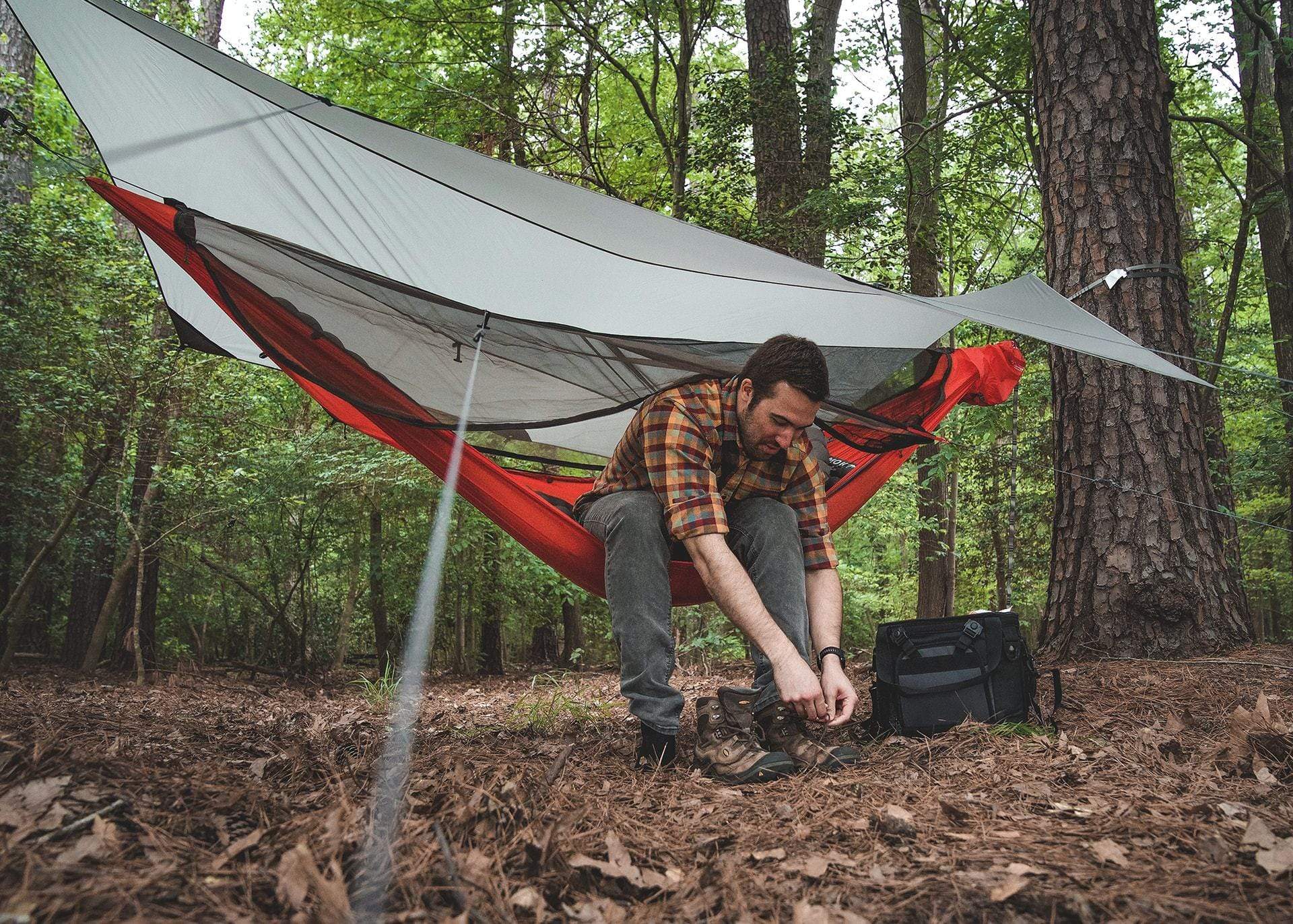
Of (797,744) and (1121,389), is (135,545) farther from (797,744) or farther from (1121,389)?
(1121,389)

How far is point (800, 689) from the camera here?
49.6 inches

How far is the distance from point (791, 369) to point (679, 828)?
792 mm

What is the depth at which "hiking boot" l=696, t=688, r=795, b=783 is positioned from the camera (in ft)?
4.38

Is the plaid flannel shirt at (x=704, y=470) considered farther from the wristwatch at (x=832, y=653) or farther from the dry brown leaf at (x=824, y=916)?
the dry brown leaf at (x=824, y=916)

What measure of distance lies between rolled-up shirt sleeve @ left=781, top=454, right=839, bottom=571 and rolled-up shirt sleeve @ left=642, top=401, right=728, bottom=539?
0.22 meters

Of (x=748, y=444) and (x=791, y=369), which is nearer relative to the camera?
(x=791, y=369)

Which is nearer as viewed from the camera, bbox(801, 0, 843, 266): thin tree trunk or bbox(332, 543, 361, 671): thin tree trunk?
bbox(801, 0, 843, 266): thin tree trunk

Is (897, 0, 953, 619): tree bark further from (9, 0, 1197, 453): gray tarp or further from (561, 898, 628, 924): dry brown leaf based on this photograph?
(561, 898, 628, 924): dry brown leaf

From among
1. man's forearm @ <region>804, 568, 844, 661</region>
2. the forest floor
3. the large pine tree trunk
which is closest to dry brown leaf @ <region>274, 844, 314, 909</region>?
the forest floor

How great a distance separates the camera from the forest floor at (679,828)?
0.79 metres

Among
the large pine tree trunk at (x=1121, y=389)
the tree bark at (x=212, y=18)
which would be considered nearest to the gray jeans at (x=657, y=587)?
the large pine tree trunk at (x=1121, y=389)

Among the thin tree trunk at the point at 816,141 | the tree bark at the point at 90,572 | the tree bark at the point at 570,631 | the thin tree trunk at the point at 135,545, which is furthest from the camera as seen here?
the tree bark at the point at 570,631

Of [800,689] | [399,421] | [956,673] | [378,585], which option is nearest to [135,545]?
[378,585]

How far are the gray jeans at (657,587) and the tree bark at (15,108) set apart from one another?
3099 mm
